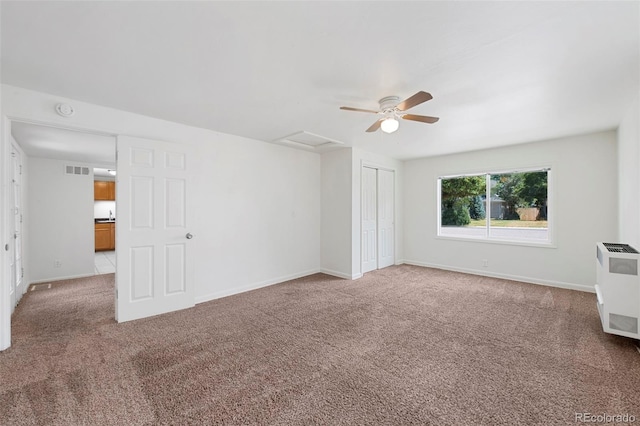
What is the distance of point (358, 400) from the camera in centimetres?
192

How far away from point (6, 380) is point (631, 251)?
18.3ft

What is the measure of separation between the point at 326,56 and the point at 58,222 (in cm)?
596

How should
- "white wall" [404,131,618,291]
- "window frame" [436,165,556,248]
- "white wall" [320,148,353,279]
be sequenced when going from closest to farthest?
"white wall" [404,131,618,291] < "window frame" [436,165,556,248] < "white wall" [320,148,353,279]

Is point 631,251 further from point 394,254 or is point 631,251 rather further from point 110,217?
point 110,217

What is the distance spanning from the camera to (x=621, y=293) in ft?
8.76

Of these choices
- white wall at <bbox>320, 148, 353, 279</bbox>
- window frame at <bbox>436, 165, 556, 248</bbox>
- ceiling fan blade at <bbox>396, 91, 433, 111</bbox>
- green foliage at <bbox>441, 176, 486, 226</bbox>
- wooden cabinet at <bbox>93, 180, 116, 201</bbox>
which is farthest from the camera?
wooden cabinet at <bbox>93, 180, 116, 201</bbox>

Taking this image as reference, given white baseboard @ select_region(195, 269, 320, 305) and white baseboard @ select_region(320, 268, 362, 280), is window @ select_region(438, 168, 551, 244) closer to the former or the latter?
white baseboard @ select_region(320, 268, 362, 280)

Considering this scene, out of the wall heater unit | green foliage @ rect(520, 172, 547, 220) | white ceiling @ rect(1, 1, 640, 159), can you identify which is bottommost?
the wall heater unit

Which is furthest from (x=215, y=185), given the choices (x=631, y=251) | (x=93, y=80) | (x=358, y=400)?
(x=631, y=251)

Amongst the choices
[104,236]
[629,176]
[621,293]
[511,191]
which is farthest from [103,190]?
[629,176]

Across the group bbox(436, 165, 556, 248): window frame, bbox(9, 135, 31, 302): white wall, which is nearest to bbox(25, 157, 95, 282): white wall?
bbox(9, 135, 31, 302): white wall

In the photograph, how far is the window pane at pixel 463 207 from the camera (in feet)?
18.3

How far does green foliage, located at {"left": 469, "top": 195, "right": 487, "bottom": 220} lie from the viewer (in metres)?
5.54

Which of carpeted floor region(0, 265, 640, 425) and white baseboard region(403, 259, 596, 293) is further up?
white baseboard region(403, 259, 596, 293)
